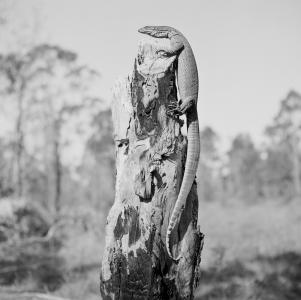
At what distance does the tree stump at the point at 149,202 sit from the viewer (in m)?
2.74

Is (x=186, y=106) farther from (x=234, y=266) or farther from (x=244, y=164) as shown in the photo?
(x=244, y=164)

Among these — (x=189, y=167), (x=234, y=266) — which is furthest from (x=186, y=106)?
(x=234, y=266)

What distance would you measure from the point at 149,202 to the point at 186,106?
2.87 ft

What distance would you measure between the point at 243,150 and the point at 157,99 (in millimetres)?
36783

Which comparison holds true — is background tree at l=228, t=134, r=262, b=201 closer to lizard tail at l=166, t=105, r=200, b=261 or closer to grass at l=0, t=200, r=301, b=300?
grass at l=0, t=200, r=301, b=300

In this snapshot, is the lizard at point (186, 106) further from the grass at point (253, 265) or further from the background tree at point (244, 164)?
the background tree at point (244, 164)

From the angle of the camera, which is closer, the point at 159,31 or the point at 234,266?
the point at 159,31

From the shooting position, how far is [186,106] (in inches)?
123

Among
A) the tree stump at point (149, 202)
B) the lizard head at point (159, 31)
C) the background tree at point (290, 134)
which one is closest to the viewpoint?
the tree stump at point (149, 202)

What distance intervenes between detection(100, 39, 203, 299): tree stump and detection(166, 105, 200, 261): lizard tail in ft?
0.18

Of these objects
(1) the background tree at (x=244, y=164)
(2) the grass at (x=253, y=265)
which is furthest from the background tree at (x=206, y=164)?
(2) the grass at (x=253, y=265)

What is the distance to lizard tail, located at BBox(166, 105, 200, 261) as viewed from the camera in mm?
2766

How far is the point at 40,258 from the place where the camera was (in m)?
8.94

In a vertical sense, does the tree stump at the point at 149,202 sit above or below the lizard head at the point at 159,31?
below
